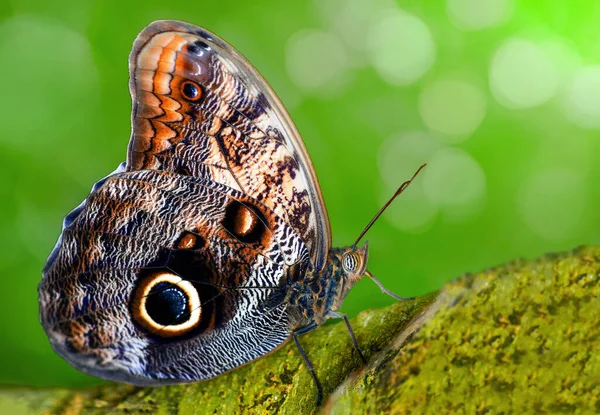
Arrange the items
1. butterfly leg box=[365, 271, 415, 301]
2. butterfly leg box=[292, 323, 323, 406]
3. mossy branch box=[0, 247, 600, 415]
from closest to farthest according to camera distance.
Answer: mossy branch box=[0, 247, 600, 415] → butterfly leg box=[292, 323, 323, 406] → butterfly leg box=[365, 271, 415, 301]

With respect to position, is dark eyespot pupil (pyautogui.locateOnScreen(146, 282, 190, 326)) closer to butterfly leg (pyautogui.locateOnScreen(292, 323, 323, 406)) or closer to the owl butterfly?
the owl butterfly

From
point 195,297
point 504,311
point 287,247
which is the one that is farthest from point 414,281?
point 504,311

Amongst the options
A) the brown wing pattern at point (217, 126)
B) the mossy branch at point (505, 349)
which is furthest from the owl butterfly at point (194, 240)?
the mossy branch at point (505, 349)

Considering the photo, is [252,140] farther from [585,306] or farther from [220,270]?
[585,306]

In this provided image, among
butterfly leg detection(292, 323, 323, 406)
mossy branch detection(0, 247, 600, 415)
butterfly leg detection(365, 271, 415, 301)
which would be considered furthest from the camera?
butterfly leg detection(365, 271, 415, 301)

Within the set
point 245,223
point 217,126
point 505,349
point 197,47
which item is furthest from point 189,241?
point 505,349

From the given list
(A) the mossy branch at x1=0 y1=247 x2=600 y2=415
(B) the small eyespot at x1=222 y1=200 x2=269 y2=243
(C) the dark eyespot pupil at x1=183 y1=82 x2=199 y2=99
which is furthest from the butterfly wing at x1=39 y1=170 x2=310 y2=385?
(A) the mossy branch at x1=0 y1=247 x2=600 y2=415

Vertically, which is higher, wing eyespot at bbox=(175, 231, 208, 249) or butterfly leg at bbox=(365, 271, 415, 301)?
wing eyespot at bbox=(175, 231, 208, 249)
